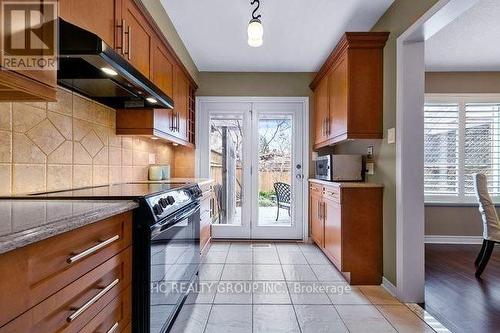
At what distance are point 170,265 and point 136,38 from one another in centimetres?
158

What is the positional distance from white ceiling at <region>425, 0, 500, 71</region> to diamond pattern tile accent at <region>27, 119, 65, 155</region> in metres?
3.43

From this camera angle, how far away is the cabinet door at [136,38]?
6.00 feet

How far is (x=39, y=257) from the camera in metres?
0.74

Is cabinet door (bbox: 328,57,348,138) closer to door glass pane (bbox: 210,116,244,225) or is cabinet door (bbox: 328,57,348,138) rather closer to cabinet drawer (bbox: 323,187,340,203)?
cabinet drawer (bbox: 323,187,340,203)

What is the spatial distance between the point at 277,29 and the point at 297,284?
2.51 metres

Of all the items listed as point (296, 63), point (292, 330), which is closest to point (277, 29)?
point (296, 63)

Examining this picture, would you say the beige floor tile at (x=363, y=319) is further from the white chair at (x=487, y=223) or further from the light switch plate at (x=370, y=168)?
the white chair at (x=487, y=223)

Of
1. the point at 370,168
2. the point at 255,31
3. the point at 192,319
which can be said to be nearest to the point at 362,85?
the point at 370,168

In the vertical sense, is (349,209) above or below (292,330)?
above

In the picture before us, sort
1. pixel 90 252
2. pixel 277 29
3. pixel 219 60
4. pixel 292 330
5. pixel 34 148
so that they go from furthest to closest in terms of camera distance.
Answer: pixel 219 60, pixel 277 29, pixel 292 330, pixel 34 148, pixel 90 252

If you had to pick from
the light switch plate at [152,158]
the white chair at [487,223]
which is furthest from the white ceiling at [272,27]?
the white chair at [487,223]

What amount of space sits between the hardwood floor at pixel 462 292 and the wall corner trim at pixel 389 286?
23cm

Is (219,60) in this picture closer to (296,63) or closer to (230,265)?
(296,63)

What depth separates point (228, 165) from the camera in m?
4.18
